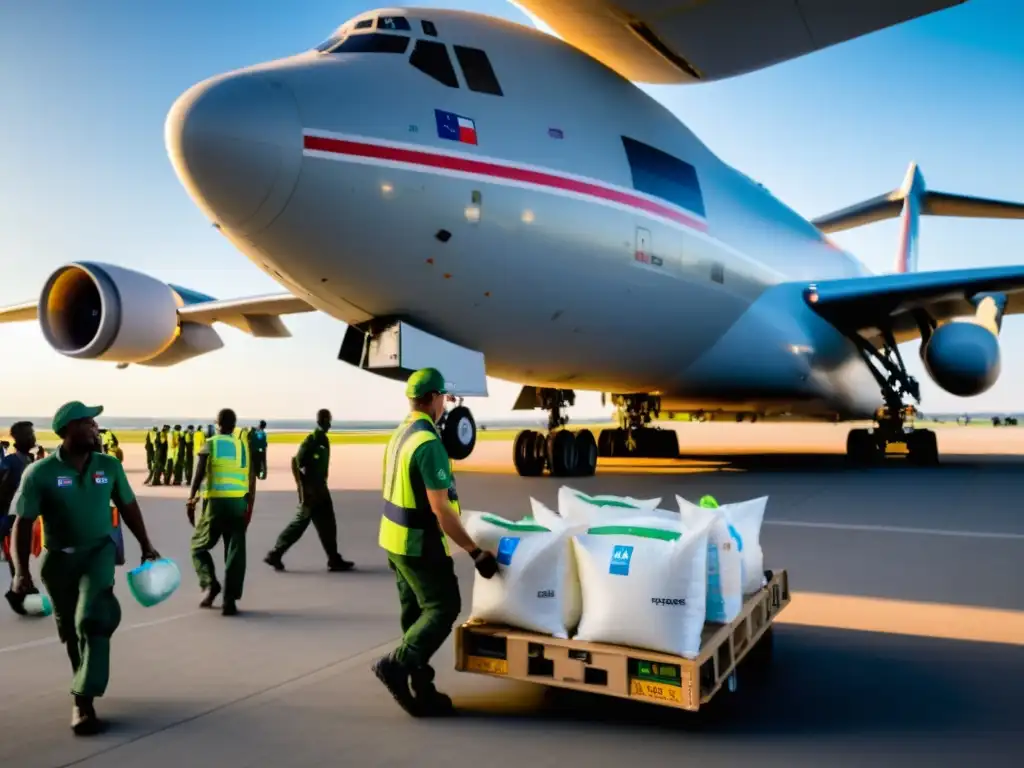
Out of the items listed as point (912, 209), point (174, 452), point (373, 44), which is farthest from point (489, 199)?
point (912, 209)

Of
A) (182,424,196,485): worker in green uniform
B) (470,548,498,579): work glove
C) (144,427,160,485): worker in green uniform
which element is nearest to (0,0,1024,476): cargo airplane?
(182,424,196,485): worker in green uniform

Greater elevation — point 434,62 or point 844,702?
point 434,62

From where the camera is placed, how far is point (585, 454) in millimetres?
14141

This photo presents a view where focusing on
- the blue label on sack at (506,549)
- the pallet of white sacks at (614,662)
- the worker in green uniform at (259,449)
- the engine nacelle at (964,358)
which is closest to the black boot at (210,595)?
the pallet of white sacks at (614,662)

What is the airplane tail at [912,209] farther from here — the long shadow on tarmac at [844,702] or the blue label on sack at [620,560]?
the blue label on sack at [620,560]

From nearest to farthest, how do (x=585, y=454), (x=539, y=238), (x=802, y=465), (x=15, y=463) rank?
(x=15, y=463) < (x=539, y=238) < (x=585, y=454) < (x=802, y=465)

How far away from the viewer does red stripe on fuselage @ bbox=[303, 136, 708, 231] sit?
7270mm

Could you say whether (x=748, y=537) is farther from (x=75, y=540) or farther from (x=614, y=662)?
(x=75, y=540)

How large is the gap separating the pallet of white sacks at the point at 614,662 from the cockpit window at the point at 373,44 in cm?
658

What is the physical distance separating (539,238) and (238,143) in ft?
10.9

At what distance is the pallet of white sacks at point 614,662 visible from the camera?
3119mm

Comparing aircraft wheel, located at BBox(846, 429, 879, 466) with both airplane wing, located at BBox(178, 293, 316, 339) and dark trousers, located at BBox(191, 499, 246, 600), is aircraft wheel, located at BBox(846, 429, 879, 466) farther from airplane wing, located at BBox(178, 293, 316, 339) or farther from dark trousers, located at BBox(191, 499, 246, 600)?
dark trousers, located at BBox(191, 499, 246, 600)

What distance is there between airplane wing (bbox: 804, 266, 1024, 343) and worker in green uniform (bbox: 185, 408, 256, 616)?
39.0 feet

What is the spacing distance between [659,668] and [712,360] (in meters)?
10.6
